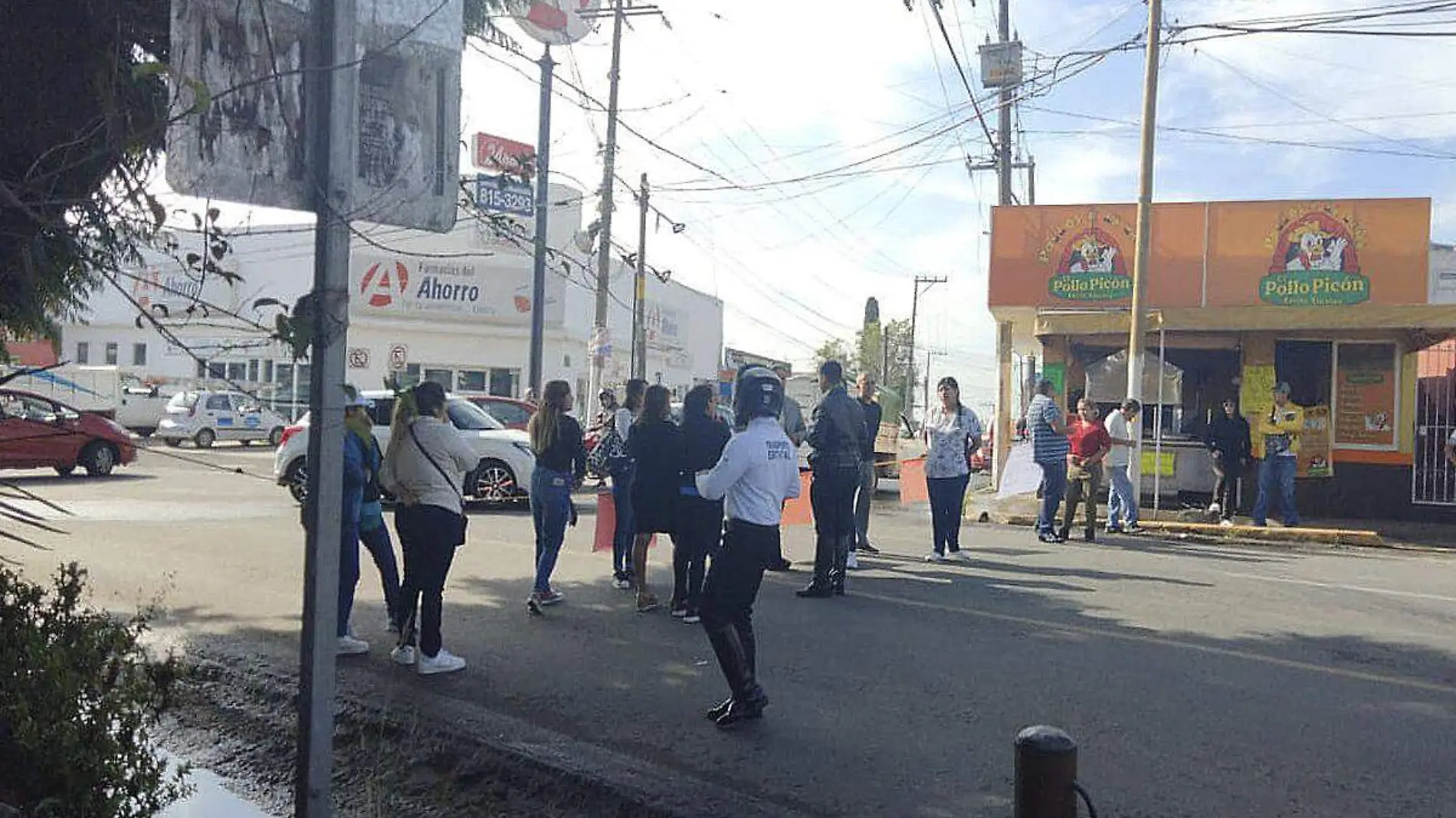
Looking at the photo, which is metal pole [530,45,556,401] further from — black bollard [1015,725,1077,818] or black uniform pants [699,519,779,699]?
black bollard [1015,725,1077,818]

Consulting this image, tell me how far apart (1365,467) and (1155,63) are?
6.45 meters

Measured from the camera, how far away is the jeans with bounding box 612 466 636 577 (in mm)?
9039

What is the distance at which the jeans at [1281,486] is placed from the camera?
1375 cm

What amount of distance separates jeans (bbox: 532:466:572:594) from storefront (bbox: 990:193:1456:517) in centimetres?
1007

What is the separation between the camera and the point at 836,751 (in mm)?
5043

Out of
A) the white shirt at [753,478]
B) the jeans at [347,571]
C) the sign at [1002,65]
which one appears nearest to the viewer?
the white shirt at [753,478]

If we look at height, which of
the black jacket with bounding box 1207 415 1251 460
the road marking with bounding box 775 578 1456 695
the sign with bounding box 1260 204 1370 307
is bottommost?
the road marking with bounding box 775 578 1456 695

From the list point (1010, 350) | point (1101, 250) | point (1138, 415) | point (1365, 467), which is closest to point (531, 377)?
point (1010, 350)

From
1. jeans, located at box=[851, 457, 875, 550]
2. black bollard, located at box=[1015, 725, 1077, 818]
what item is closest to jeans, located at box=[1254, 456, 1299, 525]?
jeans, located at box=[851, 457, 875, 550]

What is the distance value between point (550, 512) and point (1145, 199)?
1068 centimetres

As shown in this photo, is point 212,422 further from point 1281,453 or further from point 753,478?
point 753,478

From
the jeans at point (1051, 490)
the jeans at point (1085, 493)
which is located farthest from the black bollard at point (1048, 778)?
the jeans at point (1085, 493)

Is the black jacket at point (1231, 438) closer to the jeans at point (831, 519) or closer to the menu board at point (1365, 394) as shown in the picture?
the menu board at point (1365, 394)

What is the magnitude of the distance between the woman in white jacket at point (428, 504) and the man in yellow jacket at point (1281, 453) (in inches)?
441
